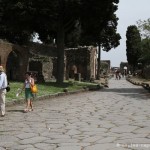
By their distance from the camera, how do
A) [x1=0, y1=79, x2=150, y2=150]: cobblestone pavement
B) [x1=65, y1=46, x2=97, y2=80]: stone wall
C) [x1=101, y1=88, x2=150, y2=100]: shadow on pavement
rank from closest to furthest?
[x1=0, y1=79, x2=150, y2=150]: cobblestone pavement, [x1=101, y1=88, x2=150, y2=100]: shadow on pavement, [x1=65, y1=46, x2=97, y2=80]: stone wall

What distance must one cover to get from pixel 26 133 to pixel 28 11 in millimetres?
18056

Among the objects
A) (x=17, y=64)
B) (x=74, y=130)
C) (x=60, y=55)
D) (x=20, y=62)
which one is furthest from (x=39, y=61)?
(x=74, y=130)

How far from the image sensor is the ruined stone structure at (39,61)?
2855cm

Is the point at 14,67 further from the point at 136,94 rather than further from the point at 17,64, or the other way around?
the point at 136,94

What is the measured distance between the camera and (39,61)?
34344 mm

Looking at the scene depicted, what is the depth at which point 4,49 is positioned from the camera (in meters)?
26.3

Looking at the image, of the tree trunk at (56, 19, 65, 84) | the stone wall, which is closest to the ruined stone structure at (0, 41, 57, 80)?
the tree trunk at (56, 19, 65, 84)

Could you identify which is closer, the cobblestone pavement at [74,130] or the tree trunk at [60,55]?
the cobblestone pavement at [74,130]

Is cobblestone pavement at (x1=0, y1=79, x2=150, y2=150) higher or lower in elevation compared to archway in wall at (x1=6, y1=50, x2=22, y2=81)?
lower

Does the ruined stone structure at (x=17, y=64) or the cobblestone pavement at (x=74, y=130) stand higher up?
the ruined stone structure at (x=17, y=64)

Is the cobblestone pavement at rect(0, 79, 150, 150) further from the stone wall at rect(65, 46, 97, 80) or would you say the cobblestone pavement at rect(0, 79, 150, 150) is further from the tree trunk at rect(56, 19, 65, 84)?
the stone wall at rect(65, 46, 97, 80)

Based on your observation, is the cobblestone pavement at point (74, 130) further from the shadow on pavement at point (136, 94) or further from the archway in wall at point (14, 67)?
the archway in wall at point (14, 67)

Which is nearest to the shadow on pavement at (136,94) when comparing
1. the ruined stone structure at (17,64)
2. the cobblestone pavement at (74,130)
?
the ruined stone structure at (17,64)

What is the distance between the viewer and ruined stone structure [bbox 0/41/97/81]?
93.7ft
